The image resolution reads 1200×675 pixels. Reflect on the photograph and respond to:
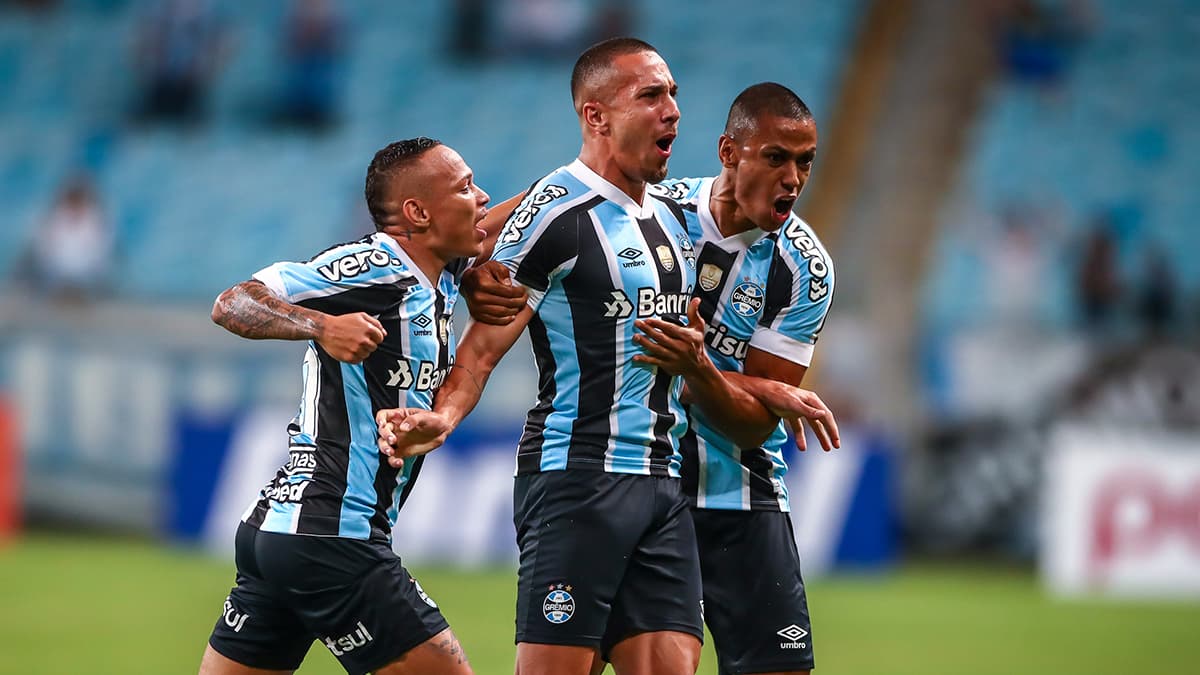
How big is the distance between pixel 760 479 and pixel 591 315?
97 centimetres

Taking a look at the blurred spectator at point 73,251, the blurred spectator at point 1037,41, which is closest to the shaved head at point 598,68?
the blurred spectator at point 73,251

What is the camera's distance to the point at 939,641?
1059cm

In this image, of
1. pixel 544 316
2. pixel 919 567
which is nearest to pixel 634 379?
pixel 544 316

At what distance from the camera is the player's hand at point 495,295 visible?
5.02m

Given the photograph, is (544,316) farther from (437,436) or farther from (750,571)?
(750,571)

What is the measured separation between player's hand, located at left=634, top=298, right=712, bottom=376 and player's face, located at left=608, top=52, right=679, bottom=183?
473 mm

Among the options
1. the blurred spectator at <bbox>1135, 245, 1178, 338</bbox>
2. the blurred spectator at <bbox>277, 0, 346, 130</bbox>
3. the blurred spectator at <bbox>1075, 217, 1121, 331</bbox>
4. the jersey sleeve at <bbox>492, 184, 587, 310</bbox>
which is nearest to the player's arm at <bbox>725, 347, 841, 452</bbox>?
the jersey sleeve at <bbox>492, 184, 587, 310</bbox>

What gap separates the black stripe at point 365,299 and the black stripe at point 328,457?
126 mm

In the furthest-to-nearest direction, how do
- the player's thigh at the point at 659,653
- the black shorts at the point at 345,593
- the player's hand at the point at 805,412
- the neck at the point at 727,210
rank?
the neck at the point at 727,210 < the player's hand at the point at 805,412 < the player's thigh at the point at 659,653 < the black shorts at the point at 345,593

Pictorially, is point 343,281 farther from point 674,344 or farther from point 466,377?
point 674,344

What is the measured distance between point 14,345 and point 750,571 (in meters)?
11.6

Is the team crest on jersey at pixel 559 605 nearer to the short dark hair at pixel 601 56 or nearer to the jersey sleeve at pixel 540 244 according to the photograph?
the jersey sleeve at pixel 540 244

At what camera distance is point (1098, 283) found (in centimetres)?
1639

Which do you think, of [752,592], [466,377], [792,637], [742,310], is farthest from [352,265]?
[792,637]
